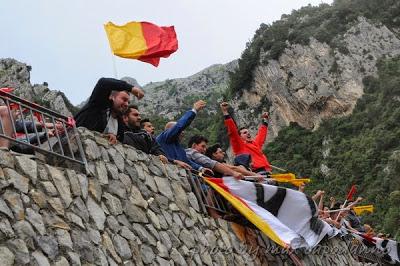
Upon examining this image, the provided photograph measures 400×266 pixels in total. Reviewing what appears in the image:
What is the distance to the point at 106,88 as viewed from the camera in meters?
6.27

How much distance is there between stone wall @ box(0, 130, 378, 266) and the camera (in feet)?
14.6

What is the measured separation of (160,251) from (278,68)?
50512 millimetres

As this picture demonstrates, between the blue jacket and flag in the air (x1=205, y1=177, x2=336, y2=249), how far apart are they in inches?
18.7

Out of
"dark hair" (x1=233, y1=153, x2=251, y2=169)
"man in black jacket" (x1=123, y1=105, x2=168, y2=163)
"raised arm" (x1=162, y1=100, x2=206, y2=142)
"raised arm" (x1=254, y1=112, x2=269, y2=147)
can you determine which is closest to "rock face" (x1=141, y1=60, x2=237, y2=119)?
"raised arm" (x1=254, y1=112, x2=269, y2=147)

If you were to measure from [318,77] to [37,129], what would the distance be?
4844 centimetres

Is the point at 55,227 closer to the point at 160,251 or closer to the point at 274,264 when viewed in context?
the point at 160,251

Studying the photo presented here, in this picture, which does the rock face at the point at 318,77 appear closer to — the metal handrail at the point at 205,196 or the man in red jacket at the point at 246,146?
the man in red jacket at the point at 246,146

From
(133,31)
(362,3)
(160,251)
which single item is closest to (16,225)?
(160,251)

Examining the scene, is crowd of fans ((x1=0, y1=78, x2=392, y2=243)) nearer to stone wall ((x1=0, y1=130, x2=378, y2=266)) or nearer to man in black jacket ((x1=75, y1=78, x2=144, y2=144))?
man in black jacket ((x1=75, y1=78, x2=144, y2=144))

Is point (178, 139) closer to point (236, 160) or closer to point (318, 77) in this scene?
point (236, 160)

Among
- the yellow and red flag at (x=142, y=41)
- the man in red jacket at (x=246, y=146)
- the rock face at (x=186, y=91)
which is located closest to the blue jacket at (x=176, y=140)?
the yellow and red flag at (x=142, y=41)

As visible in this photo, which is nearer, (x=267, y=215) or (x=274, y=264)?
(x=267, y=215)

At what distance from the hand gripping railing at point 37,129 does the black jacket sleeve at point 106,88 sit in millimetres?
528

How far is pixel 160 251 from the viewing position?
6.02m
